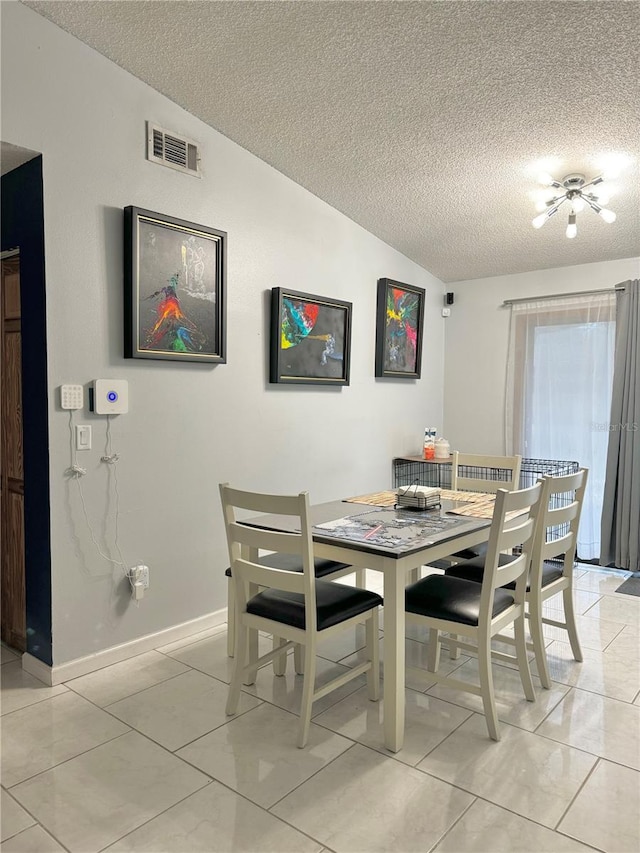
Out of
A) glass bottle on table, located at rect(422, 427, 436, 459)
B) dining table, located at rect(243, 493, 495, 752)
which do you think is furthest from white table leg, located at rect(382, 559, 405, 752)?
glass bottle on table, located at rect(422, 427, 436, 459)

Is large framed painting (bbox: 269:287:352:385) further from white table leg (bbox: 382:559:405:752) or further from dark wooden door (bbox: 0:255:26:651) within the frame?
white table leg (bbox: 382:559:405:752)

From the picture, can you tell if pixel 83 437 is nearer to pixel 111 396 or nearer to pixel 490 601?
pixel 111 396

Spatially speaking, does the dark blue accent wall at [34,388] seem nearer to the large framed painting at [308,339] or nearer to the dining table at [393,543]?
the dining table at [393,543]

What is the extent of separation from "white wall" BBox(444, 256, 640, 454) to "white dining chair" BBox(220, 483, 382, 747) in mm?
3048

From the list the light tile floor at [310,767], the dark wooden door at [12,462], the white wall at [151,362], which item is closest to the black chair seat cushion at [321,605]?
the light tile floor at [310,767]

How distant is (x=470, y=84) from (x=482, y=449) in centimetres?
311

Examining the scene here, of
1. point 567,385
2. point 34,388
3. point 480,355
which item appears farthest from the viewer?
point 480,355

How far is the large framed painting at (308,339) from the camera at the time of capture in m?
3.62

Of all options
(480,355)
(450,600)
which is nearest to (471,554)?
(450,600)

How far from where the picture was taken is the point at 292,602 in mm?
2244

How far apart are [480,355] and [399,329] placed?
90cm

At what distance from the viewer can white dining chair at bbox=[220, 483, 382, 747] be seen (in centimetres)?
209

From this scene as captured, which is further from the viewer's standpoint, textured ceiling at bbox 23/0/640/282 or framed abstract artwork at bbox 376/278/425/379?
framed abstract artwork at bbox 376/278/425/379

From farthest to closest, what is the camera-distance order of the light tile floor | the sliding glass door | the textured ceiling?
1. the sliding glass door
2. the textured ceiling
3. the light tile floor
